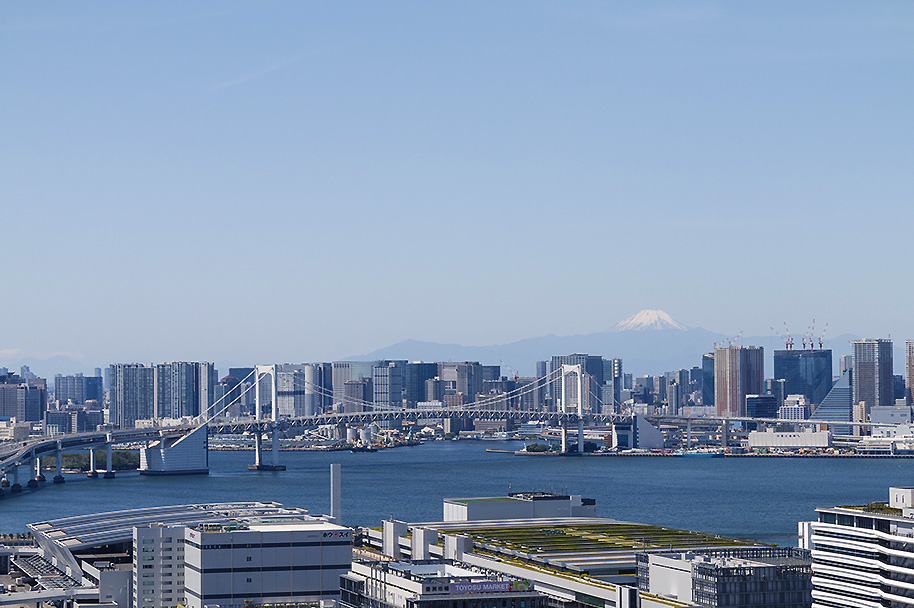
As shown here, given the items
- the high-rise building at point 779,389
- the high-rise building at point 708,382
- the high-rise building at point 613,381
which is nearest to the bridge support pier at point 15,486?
the high-rise building at point 779,389

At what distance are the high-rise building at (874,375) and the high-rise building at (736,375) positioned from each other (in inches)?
315

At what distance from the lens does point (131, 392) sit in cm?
8681

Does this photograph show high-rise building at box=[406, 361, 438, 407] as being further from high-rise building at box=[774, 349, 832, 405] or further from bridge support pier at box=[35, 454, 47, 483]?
bridge support pier at box=[35, 454, 47, 483]

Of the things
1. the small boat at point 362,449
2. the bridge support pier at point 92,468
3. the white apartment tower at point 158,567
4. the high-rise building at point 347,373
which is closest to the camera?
the white apartment tower at point 158,567

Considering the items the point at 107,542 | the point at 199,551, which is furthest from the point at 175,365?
the point at 199,551

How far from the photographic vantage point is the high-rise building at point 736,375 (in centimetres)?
9106

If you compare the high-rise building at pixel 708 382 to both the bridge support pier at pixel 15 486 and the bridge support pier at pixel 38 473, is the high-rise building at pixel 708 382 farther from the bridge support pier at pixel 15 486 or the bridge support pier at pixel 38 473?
the bridge support pier at pixel 15 486

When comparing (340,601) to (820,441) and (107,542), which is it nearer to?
(107,542)

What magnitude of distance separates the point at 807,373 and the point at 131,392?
37337 millimetres

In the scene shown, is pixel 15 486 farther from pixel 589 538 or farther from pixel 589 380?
pixel 589 380

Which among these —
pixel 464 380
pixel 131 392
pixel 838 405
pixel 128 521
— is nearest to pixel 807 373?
pixel 838 405

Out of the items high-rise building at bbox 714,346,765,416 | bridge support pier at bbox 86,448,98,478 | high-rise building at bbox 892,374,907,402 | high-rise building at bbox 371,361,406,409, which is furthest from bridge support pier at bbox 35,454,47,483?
high-rise building at bbox 892,374,907,402

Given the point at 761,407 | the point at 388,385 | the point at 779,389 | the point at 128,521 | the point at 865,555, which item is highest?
the point at 388,385

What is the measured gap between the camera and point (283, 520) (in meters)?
21.9
